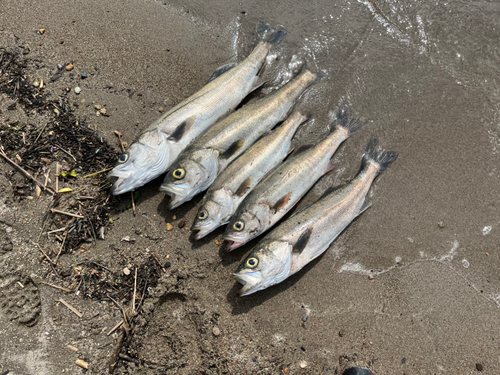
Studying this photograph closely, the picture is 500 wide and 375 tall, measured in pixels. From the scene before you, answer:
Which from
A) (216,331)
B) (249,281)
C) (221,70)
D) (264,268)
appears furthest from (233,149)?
(216,331)

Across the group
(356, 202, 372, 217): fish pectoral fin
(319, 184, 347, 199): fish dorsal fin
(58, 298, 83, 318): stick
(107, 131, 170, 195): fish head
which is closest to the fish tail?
(107, 131, 170, 195): fish head

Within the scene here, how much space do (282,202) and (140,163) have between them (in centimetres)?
247

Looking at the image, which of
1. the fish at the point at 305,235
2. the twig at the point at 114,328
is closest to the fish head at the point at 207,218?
the fish at the point at 305,235

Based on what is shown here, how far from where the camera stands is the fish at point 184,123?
501 cm

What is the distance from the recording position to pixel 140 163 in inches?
198

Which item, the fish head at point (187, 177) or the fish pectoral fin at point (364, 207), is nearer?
the fish head at point (187, 177)

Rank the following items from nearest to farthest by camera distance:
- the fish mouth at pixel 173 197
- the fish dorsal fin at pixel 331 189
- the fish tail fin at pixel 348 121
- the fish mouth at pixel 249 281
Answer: the fish mouth at pixel 249 281, the fish mouth at pixel 173 197, the fish dorsal fin at pixel 331 189, the fish tail fin at pixel 348 121

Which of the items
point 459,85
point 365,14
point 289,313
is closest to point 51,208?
point 289,313

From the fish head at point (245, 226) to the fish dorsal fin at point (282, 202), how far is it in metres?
0.16

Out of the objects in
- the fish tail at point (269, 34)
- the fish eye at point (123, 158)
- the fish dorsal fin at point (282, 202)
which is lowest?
the fish eye at point (123, 158)

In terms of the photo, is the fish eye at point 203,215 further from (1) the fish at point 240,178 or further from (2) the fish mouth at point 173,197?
(2) the fish mouth at point 173,197

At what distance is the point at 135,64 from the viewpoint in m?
5.82

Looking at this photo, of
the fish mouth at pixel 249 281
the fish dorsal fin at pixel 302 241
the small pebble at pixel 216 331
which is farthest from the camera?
the fish dorsal fin at pixel 302 241

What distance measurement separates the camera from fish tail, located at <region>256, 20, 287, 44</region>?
5918 mm
